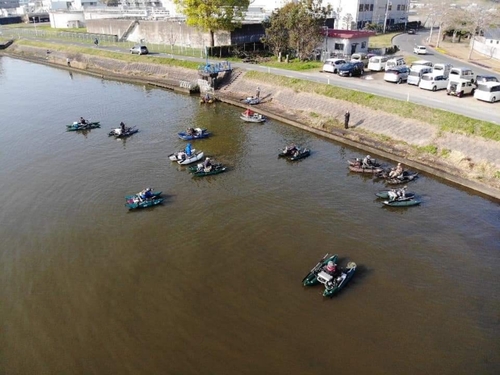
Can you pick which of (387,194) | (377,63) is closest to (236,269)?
(387,194)

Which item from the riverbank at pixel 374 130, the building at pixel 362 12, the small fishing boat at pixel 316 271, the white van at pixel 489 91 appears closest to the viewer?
the small fishing boat at pixel 316 271

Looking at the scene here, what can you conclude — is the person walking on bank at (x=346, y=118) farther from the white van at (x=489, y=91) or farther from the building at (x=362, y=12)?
the building at (x=362, y=12)

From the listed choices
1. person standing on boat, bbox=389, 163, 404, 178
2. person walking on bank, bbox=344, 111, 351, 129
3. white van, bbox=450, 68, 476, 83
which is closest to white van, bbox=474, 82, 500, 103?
white van, bbox=450, 68, 476, 83

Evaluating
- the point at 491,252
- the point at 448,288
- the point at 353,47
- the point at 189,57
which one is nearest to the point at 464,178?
the point at 491,252

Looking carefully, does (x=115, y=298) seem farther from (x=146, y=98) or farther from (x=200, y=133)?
(x=146, y=98)

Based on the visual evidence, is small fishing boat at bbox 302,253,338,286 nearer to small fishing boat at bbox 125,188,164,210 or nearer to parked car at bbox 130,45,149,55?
small fishing boat at bbox 125,188,164,210

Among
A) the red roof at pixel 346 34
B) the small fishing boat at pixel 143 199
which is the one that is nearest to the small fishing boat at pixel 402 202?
the small fishing boat at pixel 143 199

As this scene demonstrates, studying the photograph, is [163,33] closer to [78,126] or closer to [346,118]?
[78,126]
